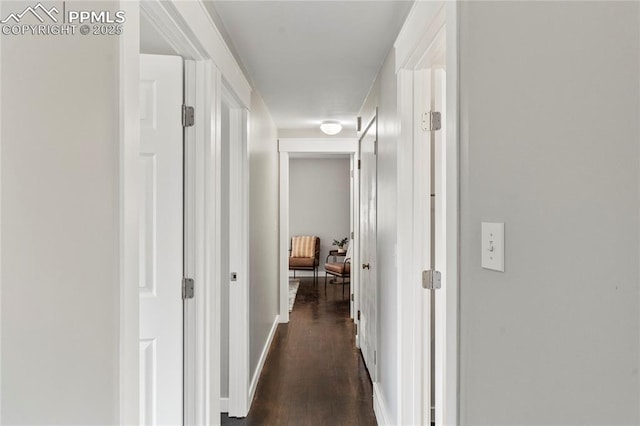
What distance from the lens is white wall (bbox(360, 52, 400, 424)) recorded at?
1996mm

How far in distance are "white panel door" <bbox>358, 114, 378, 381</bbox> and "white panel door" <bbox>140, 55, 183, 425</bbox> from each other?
151 cm

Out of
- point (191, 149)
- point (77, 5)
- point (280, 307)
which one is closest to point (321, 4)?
point (191, 149)

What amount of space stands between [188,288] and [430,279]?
1126 millimetres

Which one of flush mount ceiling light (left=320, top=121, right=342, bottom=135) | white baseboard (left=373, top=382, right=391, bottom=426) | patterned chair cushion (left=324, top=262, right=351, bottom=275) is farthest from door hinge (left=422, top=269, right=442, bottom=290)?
patterned chair cushion (left=324, top=262, right=351, bottom=275)

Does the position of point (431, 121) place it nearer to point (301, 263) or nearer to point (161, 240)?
point (161, 240)

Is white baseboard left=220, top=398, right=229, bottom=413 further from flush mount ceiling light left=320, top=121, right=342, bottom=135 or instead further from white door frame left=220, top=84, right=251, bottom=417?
flush mount ceiling light left=320, top=121, right=342, bottom=135

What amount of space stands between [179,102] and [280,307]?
3.31 meters

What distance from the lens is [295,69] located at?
98.6 inches

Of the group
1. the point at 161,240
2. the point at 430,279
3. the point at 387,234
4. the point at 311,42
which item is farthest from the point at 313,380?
the point at 311,42

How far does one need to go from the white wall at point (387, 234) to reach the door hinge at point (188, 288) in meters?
1.02

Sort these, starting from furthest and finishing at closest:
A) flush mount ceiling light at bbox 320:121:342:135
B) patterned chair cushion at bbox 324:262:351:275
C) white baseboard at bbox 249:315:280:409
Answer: patterned chair cushion at bbox 324:262:351:275
flush mount ceiling light at bbox 320:121:342:135
white baseboard at bbox 249:315:280:409

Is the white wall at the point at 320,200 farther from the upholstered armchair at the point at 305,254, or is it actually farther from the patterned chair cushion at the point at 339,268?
the patterned chair cushion at the point at 339,268
